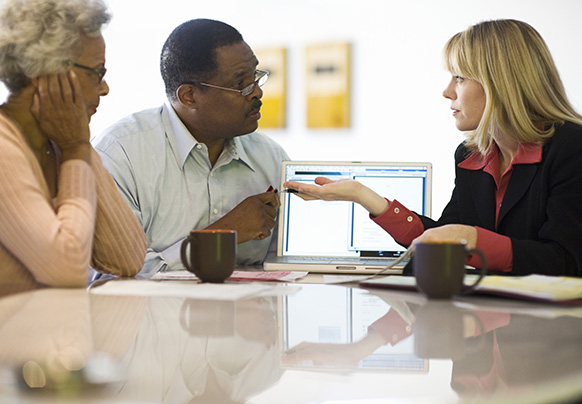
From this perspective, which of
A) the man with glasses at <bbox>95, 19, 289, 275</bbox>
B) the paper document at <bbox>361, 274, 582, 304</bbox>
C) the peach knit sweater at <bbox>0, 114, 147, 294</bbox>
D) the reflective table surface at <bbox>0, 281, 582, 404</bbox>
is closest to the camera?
the reflective table surface at <bbox>0, 281, 582, 404</bbox>

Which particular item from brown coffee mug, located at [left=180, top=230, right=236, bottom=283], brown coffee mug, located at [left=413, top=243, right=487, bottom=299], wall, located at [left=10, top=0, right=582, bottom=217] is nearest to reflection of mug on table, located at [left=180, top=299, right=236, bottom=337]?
brown coffee mug, located at [left=180, top=230, right=236, bottom=283]

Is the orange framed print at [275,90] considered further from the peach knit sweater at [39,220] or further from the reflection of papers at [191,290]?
the reflection of papers at [191,290]

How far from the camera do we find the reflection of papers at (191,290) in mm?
1057

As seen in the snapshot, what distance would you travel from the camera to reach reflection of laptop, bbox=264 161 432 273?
1.99m

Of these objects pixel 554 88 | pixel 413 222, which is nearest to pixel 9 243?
pixel 413 222

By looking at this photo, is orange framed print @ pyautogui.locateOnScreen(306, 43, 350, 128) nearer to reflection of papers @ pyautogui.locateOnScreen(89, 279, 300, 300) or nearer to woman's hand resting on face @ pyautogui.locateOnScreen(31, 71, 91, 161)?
woman's hand resting on face @ pyautogui.locateOnScreen(31, 71, 91, 161)

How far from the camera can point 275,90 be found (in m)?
4.03

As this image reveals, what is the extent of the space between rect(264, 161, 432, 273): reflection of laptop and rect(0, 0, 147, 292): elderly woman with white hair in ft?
2.06

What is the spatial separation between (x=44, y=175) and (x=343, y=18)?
9.42 feet

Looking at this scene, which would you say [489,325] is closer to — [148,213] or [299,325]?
[299,325]

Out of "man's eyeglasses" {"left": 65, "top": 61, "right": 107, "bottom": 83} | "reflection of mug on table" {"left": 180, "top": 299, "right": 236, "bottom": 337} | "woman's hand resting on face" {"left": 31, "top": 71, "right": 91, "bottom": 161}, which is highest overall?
"man's eyeglasses" {"left": 65, "top": 61, "right": 107, "bottom": 83}

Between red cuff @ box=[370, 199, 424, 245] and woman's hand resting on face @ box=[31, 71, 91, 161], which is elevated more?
woman's hand resting on face @ box=[31, 71, 91, 161]

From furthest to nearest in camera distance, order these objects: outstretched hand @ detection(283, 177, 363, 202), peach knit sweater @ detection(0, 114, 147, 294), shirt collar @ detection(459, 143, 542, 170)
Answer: outstretched hand @ detection(283, 177, 363, 202) < shirt collar @ detection(459, 143, 542, 170) < peach knit sweater @ detection(0, 114, 147, 294)

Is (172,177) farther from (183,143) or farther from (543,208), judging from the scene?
(543,208)
